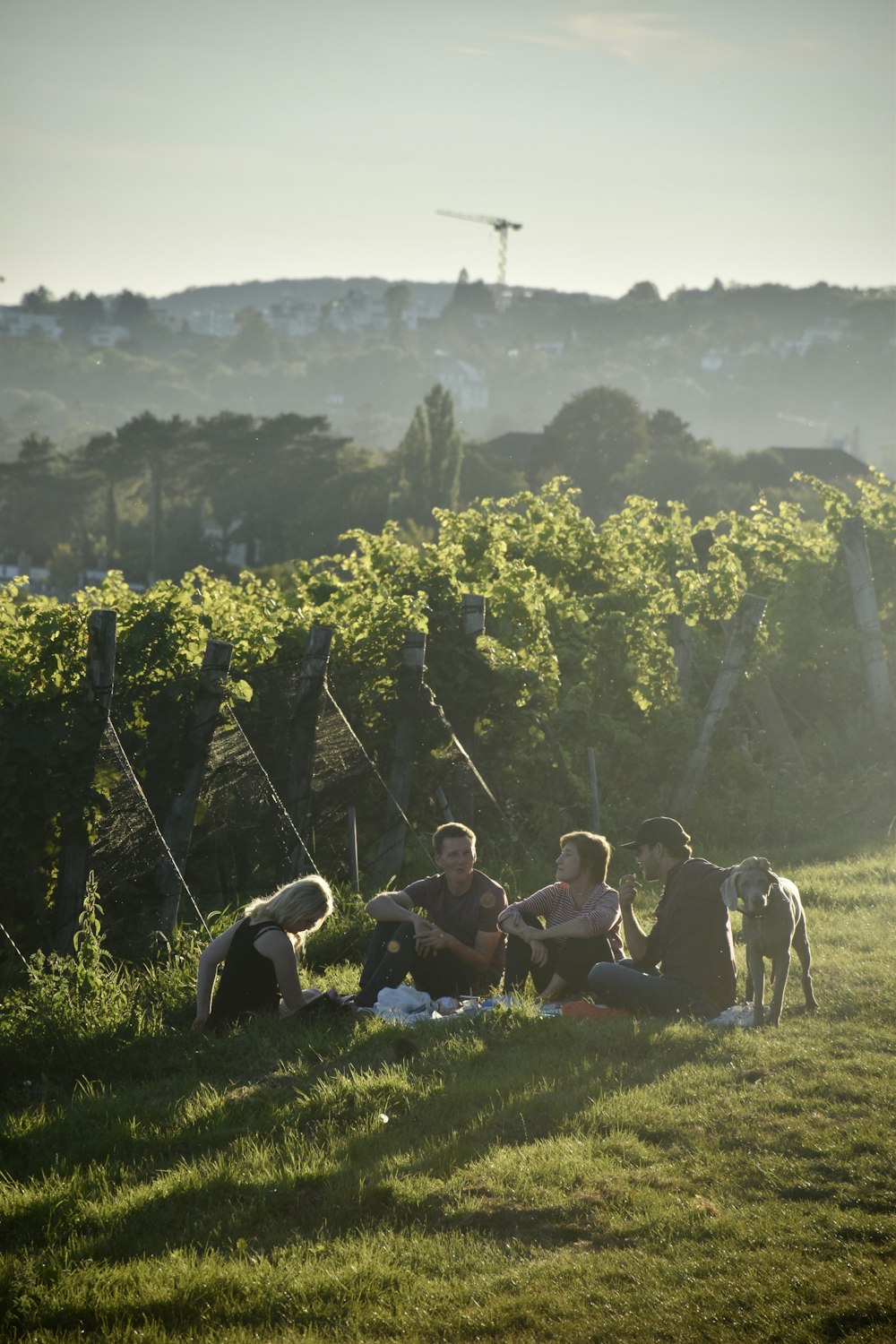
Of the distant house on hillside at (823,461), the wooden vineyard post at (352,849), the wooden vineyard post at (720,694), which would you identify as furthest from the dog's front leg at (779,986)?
the distant house on hillside at (823,461)

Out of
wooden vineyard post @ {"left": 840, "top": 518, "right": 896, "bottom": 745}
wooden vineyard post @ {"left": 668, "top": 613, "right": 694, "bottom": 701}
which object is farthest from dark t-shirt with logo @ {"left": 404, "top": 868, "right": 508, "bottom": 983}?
wooden vineyard post @ {"left": 840, "top": 518, "right": 896, "bottom": 745}

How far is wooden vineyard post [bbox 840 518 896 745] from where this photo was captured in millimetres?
16391

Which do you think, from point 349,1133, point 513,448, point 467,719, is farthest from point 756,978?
point 513,448

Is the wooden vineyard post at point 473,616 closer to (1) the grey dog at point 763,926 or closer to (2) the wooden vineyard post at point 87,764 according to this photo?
(2) the wooden vineyard post at point 87,764

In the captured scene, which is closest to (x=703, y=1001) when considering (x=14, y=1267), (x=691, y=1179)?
(x=691, y=1179)

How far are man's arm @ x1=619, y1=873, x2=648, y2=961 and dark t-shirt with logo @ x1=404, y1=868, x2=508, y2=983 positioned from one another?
0.74m

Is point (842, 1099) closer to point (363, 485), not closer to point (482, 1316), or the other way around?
point (482, 1316)

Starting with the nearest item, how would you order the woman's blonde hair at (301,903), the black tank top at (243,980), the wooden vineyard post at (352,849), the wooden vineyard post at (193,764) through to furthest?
1. the woman's blonde hair at (301,903)
2. the black tank top at (243,980)
3. the wooden vineyard post at (193,764)
4. the wooden vineyard post at (352,849)

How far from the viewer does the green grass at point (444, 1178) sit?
181 inches

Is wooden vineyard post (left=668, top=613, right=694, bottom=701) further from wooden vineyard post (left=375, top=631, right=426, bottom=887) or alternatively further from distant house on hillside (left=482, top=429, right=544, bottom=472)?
distant house on hillside (left=482, top=429, right=544, bottom=472)

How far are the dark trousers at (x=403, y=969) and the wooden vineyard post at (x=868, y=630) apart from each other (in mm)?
9251

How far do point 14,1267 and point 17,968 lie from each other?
3.27 meters

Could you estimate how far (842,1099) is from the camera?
6426mm

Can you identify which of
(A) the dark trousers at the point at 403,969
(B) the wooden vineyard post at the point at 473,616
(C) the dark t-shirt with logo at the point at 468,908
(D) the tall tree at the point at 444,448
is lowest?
(A) the dark trousers at the point at 403,969
